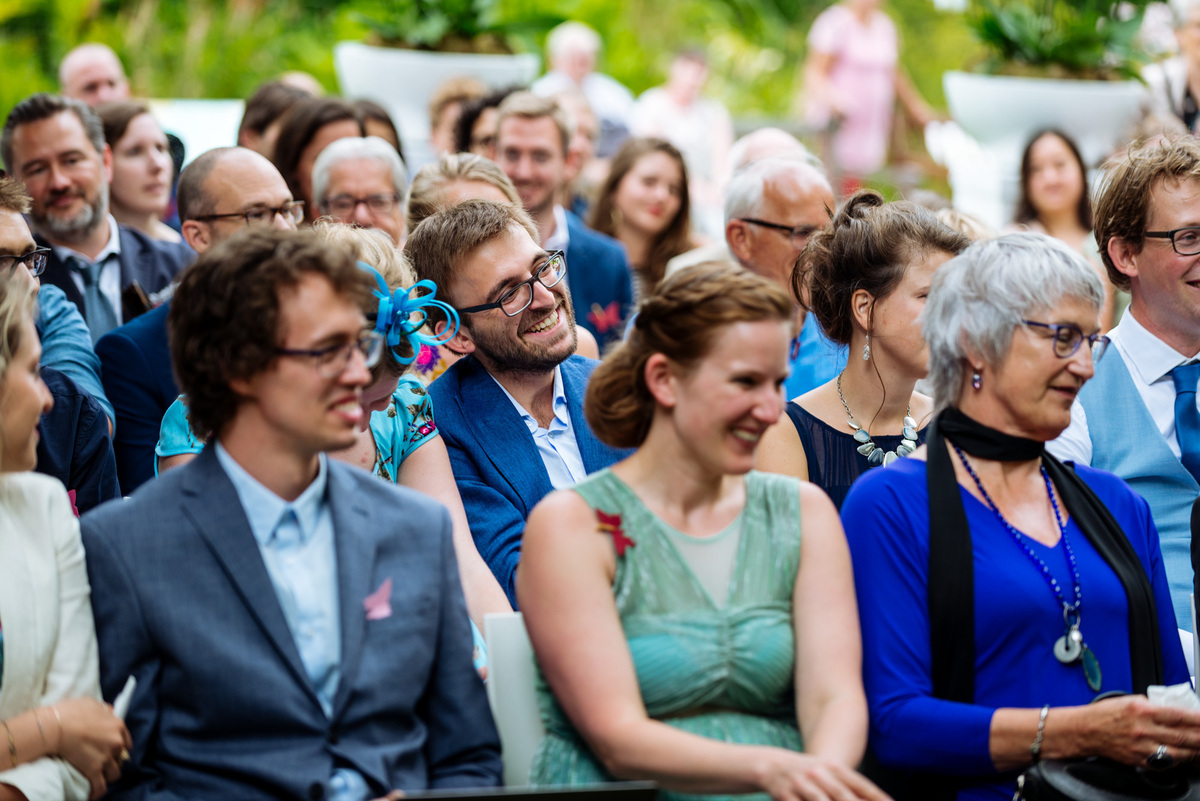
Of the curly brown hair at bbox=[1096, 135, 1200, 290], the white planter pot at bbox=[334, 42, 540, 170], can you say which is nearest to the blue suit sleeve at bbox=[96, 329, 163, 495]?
the curly brown hair at bbox=[1096, 135, 1200, 290]

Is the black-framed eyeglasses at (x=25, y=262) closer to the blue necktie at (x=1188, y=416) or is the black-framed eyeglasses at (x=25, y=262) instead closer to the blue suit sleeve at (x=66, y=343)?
the blue suit sleeve at (x=66, y=343)

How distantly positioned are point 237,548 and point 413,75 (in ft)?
18.2

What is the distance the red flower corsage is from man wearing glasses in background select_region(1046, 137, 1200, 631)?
148 cm

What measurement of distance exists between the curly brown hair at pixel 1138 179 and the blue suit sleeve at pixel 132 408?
281 cm

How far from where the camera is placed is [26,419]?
7.48ft

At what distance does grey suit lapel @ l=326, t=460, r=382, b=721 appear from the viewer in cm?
221

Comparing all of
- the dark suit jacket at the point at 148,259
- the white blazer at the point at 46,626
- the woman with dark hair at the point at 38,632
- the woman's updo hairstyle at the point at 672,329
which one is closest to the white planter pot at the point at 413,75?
the dark suit jacket at the point at 148,259

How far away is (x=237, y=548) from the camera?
86.7 inches

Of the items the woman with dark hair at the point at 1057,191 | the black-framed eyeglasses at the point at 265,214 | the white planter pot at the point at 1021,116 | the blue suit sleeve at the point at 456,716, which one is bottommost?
the blue suit sleeve at the point at 456,716

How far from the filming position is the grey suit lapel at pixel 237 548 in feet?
7.13

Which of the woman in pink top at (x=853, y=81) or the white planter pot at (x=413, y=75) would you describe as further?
the woman in pink top at (x=853, y=81)

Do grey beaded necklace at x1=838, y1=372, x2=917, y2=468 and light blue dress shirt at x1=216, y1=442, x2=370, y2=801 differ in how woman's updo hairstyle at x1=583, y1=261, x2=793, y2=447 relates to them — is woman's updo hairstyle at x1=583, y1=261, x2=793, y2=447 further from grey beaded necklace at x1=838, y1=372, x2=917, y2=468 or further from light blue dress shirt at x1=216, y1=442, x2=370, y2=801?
grey beaded necklace at x1=838, y1=372, x2=917, y2=468

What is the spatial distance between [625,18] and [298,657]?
13080mm

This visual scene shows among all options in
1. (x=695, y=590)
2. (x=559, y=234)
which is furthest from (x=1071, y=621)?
(x=559, y=234)
